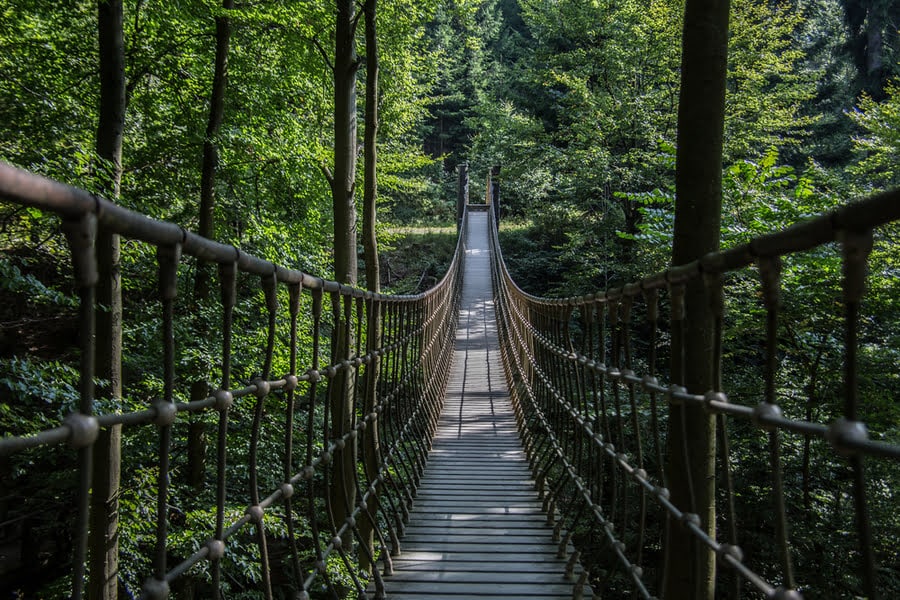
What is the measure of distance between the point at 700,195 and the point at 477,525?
1.81 meters

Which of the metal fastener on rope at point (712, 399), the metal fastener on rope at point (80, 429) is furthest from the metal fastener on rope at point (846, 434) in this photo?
the metal fastener on rope at point (80, 429)

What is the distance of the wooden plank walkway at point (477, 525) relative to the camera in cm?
226

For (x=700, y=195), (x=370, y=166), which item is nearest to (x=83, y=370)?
(x=700, y=195)

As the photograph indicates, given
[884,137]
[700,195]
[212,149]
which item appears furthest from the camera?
[212,149]

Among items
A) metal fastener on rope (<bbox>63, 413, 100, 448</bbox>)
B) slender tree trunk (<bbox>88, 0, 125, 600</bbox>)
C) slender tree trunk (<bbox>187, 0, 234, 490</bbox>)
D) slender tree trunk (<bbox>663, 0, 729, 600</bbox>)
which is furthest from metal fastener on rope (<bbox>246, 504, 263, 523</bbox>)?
slender tree trunk (<bbox>187, 0, 234, 490</bbox>)

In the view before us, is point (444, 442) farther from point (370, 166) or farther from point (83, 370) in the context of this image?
point (83, 370)

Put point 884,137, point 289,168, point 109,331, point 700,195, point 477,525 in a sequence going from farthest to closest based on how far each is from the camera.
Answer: point 289,168 → point 884,137 → point 109,331 → point 477,525 → point 700,195

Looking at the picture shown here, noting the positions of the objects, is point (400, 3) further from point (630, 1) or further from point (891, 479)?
point (630, 1)

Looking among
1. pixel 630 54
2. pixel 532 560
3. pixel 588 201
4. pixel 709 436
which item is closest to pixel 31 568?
pixel 532 560

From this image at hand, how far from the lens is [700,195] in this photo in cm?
189

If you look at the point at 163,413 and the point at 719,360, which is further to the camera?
the point at 719,360

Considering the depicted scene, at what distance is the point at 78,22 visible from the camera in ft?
15.4

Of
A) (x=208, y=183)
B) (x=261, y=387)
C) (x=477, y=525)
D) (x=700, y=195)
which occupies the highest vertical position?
(x=208, y=183)

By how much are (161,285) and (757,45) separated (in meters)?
11.0
